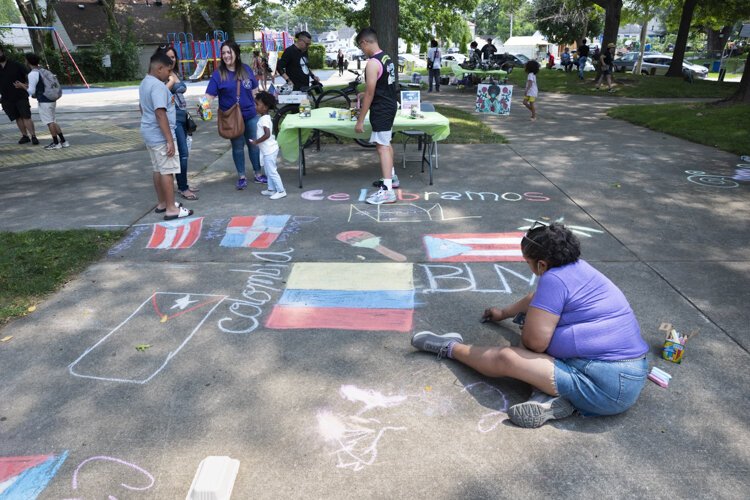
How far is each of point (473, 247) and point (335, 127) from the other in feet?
8.30

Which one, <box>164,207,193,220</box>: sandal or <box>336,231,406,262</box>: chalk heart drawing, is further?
<box>164,207,193,220</box>: sandal

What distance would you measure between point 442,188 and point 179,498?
4778 millimetres

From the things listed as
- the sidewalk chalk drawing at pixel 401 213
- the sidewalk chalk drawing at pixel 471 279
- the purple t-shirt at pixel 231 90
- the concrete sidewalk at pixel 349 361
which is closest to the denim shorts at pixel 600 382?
the concrete sidewalk at pixel 349 361

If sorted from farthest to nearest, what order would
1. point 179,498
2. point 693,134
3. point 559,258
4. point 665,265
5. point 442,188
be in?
point 693,134 < point 442,188 < point 665,265 < point 559,258 < point 179,498

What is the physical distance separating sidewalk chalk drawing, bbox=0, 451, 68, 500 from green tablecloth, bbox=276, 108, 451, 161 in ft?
14.8

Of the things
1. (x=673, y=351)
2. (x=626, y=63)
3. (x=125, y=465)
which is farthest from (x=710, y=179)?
(x=626, y=63)

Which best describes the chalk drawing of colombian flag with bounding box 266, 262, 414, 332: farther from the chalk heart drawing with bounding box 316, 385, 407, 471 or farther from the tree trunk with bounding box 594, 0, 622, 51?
the tree trunk with bounding box 594, 0, 622, 51

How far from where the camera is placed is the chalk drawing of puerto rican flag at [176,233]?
4605 mm

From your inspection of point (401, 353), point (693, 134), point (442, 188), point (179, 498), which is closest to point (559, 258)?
point (401, 353)

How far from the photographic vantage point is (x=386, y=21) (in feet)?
31.7

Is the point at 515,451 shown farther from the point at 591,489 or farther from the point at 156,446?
the point at 156,446

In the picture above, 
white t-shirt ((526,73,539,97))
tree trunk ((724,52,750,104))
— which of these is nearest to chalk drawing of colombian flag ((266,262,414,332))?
white t-shirt ((526,73,539,97))

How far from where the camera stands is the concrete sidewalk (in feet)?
7.07

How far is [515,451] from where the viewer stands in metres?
2.26
